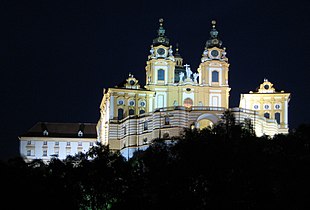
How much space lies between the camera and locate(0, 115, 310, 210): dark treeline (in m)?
54.3

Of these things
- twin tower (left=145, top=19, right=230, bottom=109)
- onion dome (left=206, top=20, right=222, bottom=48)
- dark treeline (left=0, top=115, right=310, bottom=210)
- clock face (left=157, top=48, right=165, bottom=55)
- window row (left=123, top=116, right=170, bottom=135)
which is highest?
onion dome (left=206, top=20, right=222, bottom=48)

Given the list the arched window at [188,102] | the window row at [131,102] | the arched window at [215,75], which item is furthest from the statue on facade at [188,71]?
the window row at [131,102]

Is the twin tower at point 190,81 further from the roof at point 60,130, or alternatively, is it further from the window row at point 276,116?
the roof at point 60,130

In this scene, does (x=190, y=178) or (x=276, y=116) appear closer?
(x=190, y=178)

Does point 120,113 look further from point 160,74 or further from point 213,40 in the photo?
point 213,40

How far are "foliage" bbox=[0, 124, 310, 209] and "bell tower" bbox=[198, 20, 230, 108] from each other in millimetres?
56215

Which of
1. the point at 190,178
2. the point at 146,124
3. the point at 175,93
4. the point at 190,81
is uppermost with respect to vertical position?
the point at 190,81

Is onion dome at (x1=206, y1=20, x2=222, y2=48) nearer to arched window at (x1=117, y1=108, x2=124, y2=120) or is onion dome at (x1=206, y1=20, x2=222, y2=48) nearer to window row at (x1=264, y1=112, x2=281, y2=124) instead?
window row at (x1=264, y1=112, x2=281, y2=124)

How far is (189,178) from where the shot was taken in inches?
2359

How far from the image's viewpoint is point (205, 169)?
5988 centimetres

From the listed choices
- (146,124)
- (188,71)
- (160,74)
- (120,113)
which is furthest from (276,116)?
(120,113)

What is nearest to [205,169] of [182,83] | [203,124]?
[203,124]

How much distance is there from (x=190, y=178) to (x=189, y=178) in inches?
3.6

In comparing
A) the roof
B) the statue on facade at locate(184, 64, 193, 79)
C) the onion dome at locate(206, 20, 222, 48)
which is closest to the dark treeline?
the statue on facade at locate(184, 64, 193, 79)
